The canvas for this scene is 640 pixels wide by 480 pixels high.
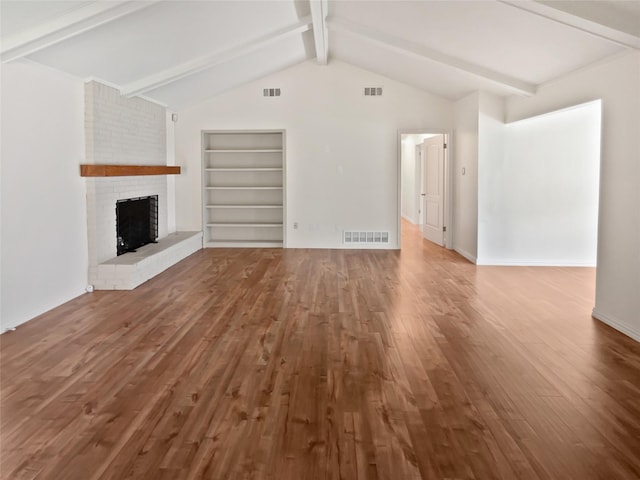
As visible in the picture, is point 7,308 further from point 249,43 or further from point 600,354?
point 600,354

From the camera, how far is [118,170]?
6.36 meters

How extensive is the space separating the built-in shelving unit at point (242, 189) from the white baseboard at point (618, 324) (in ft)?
18.7

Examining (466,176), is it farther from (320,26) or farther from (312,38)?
(320,26)

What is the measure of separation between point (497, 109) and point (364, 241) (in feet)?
10.3

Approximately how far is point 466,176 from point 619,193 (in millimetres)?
3875

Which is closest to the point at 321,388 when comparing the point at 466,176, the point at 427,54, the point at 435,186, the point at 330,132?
the point at 427,54

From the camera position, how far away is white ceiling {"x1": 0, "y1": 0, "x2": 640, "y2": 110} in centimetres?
429

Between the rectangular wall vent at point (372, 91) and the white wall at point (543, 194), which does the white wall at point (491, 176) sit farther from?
the rectangular wall vent at point (372, 91)

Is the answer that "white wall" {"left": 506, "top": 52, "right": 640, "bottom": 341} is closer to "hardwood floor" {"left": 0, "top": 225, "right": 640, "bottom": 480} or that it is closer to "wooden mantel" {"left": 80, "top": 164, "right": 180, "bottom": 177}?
"hardwood floor" {"left": 0, "top": 225, "right": 640, "bottom": 480}

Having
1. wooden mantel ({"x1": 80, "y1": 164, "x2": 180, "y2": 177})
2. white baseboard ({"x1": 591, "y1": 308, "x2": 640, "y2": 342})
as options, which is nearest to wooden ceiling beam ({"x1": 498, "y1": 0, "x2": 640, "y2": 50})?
white baseboard ({"x1": 591, "y1": 308, "x2": 640, "y2": 342})

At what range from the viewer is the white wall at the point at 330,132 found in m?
9.21

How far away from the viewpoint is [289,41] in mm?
7539

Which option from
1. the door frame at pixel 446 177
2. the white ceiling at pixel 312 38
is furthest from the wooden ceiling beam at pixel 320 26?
the door frame at pixel 446 177

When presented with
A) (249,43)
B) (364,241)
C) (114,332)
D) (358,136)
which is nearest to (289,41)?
(249,43)
